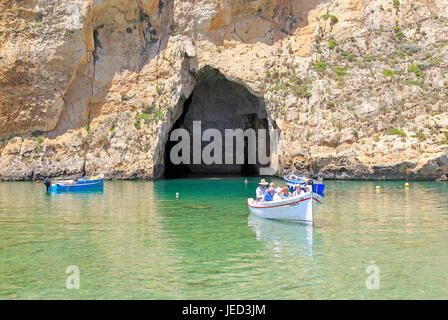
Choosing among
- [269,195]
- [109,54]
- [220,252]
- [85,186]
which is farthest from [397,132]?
[220,252]

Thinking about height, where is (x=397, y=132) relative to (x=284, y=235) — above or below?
above

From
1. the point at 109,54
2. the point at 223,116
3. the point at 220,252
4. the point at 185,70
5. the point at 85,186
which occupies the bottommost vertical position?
the point at 220,252

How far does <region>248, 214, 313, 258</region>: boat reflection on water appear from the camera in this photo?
14.1 m

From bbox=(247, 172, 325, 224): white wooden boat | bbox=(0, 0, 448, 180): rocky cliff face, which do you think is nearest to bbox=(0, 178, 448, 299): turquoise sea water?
bbox=(247, 172, 325, 224): white wooden boat

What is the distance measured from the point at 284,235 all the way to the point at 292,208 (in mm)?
2218

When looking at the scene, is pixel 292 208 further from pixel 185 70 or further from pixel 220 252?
pixel 185 70

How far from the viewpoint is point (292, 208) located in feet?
60.7

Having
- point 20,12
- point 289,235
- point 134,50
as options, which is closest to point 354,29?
point 134,50

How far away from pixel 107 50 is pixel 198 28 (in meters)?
10.1

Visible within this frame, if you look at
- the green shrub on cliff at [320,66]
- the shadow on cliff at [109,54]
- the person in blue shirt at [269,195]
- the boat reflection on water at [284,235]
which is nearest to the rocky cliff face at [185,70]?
the shadow on cliff at [109,54]

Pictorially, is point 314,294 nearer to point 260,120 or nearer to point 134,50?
point 134,50

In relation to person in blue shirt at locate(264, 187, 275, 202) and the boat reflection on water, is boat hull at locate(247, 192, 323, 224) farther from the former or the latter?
person in blue shirt at locate(264, 187, 275, 202)

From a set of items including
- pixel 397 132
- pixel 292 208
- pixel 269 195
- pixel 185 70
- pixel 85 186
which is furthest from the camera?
pixel 185 70

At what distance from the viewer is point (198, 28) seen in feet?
155
